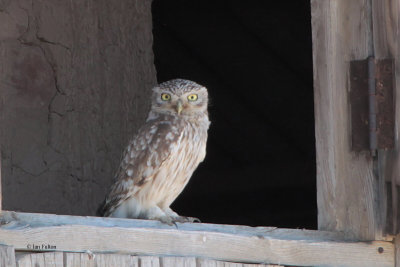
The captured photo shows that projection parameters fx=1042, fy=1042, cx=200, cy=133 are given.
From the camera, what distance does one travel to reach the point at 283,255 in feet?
12.1

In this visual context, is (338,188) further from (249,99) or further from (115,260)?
(249,99)

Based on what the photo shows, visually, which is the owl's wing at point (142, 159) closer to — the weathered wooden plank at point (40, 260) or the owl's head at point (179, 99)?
the owl's head at point (179, 99)

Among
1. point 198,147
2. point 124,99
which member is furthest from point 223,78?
point 198,147

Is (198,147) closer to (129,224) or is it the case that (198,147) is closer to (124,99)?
(124,99)

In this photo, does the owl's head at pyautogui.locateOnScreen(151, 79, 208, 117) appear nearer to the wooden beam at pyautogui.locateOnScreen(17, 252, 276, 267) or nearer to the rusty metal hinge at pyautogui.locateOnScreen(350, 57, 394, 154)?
the rusty metal hinge at pyautogui.locateOnScreen(350, 57, 394, 154)

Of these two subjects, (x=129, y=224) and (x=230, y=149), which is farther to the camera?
(x=230, y=149)

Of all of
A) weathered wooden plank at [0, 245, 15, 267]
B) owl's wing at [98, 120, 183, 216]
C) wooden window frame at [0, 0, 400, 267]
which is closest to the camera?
weathered wooden plank at [0, 245, 15, 267]

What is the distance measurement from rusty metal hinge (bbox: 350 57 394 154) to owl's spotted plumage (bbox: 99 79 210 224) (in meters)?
1.11

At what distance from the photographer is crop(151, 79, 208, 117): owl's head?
494cm

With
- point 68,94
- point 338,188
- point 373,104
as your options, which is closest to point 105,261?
point 338,188

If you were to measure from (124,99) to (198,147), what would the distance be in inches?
36.7

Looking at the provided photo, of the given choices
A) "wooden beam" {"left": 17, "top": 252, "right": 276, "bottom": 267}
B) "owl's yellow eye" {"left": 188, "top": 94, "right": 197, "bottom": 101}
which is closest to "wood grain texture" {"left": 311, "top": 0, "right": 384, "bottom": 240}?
"wooden beam" {"left": 17, "top": 252, "right": 276, "bottom": 267}

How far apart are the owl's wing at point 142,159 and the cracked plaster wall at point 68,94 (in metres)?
0.62

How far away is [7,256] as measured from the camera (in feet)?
10.1
